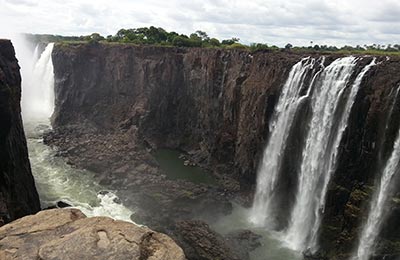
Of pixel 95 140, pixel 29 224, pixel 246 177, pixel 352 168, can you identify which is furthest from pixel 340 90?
pixel 95 140

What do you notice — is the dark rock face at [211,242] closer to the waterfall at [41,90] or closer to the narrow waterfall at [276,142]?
the narrow waterfall at [276,142]

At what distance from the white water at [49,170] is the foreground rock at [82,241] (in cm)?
2337

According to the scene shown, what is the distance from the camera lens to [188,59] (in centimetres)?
5528

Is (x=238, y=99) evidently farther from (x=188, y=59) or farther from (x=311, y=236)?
(x=311, y=236)

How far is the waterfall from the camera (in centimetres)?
7212

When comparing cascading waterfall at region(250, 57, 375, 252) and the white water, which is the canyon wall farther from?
the white water

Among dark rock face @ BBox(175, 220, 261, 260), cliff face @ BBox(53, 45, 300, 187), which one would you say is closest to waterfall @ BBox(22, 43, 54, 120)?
cliff face @ BBox(53, 45, 300, 187)

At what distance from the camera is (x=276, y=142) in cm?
3594

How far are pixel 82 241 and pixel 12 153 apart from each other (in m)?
18.5

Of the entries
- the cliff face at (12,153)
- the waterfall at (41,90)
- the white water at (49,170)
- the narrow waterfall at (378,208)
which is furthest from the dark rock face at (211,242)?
the waterfall at (41,90)

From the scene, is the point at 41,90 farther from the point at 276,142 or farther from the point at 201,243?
the point at 201,243

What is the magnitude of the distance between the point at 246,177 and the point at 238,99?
8.92 m

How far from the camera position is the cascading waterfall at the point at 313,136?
28125 millimetres

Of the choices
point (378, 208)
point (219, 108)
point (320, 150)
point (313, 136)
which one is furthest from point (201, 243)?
point (219, 108)
